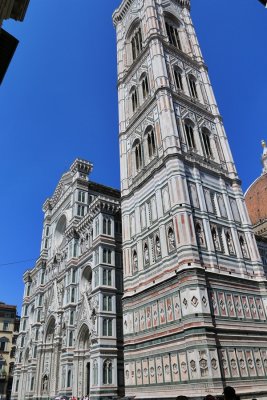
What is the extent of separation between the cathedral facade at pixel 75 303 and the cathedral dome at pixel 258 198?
32152 millimetres

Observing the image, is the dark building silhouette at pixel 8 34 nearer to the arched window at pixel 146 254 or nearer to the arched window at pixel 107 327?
the arched window at pixel 146 254

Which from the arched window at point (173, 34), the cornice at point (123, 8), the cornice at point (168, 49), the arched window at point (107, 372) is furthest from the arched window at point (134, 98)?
the arched window at point (107, 372)

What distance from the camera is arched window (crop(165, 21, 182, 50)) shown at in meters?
34.5

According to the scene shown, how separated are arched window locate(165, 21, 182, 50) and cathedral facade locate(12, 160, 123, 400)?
51.9ft

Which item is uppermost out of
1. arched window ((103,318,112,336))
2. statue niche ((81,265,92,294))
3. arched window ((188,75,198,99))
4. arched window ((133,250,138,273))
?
arched window ((188,75,198,99))

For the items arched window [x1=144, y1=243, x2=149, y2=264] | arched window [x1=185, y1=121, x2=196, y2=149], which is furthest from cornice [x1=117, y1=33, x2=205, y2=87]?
arched window [x1=144, y1=243, x2=149, y2=264]

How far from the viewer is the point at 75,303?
30.5 m

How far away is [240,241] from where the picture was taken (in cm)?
2395

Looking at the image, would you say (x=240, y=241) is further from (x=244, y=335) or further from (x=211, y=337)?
(x=211, y=337)

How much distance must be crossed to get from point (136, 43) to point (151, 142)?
14972 millimetres

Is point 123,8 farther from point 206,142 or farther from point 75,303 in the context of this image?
point 75,303

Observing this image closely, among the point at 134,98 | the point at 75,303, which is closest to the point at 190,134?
the point at 134,98

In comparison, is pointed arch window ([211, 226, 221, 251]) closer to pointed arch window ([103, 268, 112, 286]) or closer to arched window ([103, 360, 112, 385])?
pointed arch window ([103, 268, 112, 286])

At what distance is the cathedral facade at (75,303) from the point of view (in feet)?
83.7
